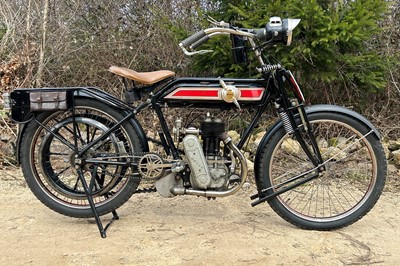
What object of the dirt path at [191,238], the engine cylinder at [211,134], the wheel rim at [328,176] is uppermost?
the engine cylinder at [211,134]

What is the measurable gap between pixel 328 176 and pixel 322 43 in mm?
1551

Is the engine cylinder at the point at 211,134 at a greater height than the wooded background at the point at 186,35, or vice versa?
the wooded background at the point at 186,35

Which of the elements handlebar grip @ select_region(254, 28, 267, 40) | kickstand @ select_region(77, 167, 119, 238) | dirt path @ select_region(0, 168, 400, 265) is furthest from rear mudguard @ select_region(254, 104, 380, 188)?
kickstand @ select_region(77, 167, 119, 238)

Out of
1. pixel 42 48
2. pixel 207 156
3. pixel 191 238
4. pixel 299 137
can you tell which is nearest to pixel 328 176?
pixel 299 137

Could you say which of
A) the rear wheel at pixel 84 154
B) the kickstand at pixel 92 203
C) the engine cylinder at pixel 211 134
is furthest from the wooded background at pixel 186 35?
the kickstand at pixel 92 203

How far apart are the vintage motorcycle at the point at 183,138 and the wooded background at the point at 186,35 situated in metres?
1.56

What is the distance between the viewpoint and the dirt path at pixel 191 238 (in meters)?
2.65

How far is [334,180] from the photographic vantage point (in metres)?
4.05

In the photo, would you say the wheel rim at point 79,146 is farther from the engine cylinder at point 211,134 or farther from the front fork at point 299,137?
the front fork at point 299,137

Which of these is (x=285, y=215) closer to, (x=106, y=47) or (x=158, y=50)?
(x=158, y=50)

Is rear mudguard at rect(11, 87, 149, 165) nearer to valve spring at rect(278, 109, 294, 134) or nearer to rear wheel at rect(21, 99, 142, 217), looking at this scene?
rear wheel at rect(21, 99, 142, 217)

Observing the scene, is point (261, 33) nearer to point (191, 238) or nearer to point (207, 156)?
point (207, 156)

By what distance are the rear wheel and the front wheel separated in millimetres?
979

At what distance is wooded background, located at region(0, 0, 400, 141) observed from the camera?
469 centimetres
